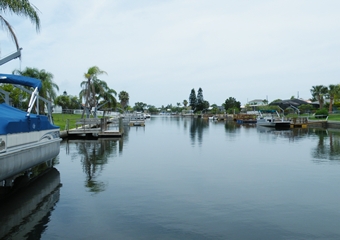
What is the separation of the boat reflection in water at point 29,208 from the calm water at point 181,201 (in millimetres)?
26

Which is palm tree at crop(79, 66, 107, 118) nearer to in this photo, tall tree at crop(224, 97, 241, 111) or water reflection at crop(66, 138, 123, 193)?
water reflection at crop(66, 138, 123, 193)

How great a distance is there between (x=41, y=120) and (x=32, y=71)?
29.8 m

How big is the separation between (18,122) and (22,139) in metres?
0.62

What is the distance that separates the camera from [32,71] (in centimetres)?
4209

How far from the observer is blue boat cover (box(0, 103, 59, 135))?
35.8ft

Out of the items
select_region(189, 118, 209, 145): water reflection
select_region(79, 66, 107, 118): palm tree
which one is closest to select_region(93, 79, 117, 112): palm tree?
select_region(79, 66, 107, 118): palm tree

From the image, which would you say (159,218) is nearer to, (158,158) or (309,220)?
(309,220)

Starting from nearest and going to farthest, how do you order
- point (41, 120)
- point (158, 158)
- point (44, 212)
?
point (44, 212) → point (41, 120) → point (158, 158)

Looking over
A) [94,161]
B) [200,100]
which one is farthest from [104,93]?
[200,100]

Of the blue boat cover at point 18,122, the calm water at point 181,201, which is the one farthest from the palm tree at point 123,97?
the blue boat cover at point 18,122

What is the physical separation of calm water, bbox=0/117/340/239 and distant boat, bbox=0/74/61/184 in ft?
3.50

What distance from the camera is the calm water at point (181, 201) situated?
28.6ft

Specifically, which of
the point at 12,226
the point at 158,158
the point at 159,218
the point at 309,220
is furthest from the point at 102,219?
the point at 158,158

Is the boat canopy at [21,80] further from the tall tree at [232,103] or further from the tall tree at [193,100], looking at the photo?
the tall tree at [193,100]
